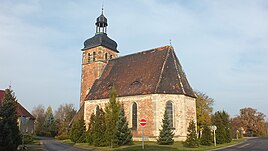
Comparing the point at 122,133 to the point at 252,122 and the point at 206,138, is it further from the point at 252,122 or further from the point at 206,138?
the point at 252,122

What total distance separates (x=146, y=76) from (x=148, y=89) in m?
2.43

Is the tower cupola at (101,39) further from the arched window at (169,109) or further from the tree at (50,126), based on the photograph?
the tree at (50,126)

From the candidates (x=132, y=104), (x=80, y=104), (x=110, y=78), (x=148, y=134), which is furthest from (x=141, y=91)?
(x=80, y=104)

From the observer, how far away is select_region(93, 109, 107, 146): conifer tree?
898 inches

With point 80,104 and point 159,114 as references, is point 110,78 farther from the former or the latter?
point 159,114

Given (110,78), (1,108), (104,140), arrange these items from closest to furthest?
(1,108)
(104,140)
(110,78)

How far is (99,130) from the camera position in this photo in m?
23.3

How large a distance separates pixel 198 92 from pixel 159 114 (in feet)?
61.8

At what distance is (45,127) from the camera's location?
201ft

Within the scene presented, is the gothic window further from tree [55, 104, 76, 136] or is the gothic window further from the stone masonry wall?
tree [55, 104, 76, 136]

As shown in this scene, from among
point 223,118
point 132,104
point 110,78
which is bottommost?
point 223,118

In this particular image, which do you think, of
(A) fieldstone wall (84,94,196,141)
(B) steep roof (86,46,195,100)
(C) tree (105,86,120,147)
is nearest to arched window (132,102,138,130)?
(A) fieldstone wall (84,94,196,141)

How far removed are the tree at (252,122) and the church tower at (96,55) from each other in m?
46.8

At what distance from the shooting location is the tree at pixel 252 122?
68.5 metres
